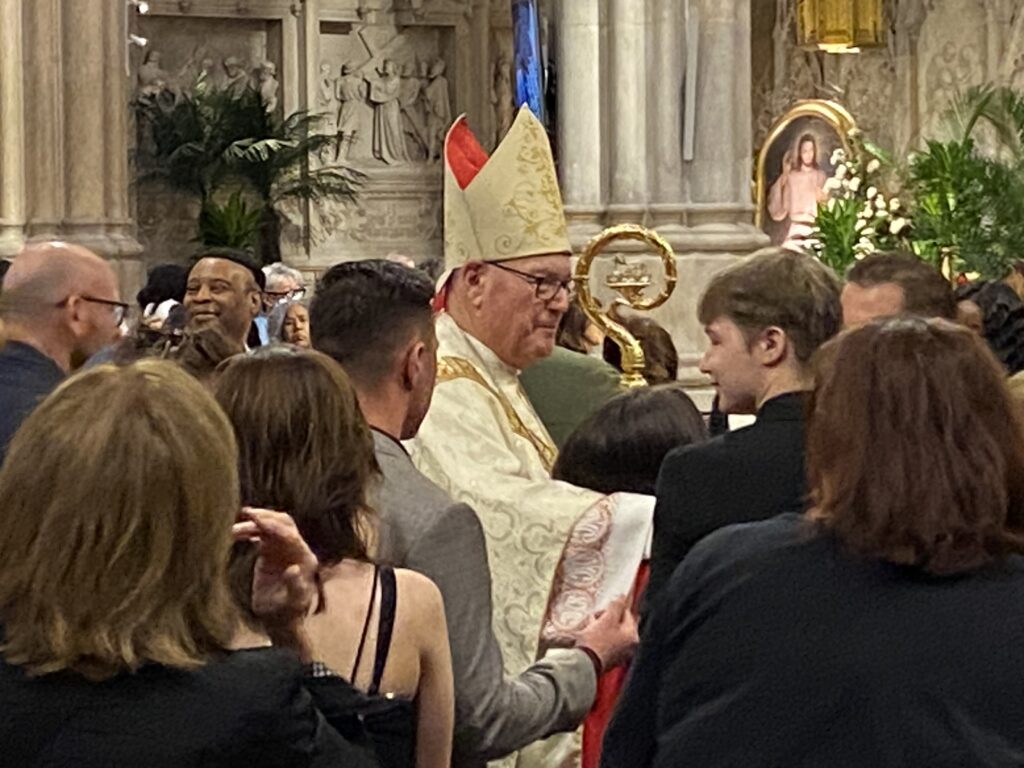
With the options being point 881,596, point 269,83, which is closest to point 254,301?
point 881,596

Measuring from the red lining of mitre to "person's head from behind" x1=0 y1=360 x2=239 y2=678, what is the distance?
102 inches

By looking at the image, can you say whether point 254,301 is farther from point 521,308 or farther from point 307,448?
point 307,448

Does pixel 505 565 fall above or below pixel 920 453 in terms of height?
below

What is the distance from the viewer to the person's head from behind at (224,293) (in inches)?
277

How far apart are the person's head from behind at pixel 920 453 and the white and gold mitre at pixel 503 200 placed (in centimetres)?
200

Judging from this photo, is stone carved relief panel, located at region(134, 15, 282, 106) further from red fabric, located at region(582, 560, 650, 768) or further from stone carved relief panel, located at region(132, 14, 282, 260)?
red fabric, located at region(582, 560, 650, 768)

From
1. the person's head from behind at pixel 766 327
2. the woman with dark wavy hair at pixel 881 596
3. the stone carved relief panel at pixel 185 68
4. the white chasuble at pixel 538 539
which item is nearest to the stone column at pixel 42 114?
the stone carved relief panel at pixel 185 68

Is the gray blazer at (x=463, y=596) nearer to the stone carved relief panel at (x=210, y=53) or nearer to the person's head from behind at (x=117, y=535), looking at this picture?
the person's head from behind at (x=117, y=535)

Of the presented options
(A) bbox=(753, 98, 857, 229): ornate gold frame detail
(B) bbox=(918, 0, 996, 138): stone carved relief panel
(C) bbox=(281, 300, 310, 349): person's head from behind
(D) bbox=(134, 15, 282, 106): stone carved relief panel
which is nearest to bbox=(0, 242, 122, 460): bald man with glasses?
(C) bbox=(281, 300, 310, 349): person's head from behind

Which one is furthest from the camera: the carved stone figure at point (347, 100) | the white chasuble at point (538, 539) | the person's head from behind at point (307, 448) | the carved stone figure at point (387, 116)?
the carved stone figure at point (387, 116)

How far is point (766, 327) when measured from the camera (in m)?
4.14

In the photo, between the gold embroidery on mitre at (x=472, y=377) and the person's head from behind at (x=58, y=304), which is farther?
the person's head from behind at (x=58, y=304)

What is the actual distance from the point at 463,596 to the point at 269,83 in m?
13.8

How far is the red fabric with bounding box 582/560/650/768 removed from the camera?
13.6 feet
